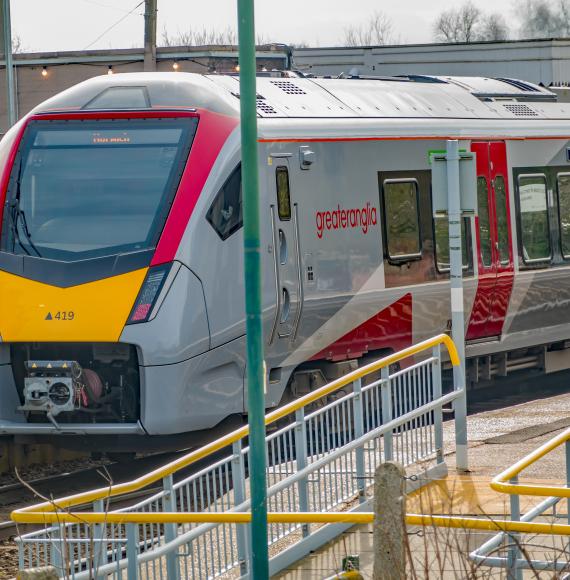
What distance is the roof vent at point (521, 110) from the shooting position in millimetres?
18155

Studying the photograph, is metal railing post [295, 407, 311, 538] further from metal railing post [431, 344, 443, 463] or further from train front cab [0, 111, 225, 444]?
train front cab [0, 111, 225, 444]

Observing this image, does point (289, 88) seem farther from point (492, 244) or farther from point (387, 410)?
Answer: point (387, 410)

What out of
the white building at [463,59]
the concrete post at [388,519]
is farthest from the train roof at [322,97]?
the white building at [463,59]

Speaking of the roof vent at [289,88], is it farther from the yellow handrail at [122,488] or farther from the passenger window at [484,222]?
the yellow handrail at [122,488]

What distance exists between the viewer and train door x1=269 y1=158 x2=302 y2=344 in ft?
45.3

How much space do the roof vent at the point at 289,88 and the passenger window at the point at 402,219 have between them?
4.43ft

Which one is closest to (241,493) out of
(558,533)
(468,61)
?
(558,533)

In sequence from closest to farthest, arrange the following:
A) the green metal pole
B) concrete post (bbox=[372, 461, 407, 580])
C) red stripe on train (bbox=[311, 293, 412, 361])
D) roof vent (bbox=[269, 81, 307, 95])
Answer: the green metal pole, concrete post (bbox=[372, 461, 407, 580]), red stripe on train (bbox=[311, 293, 412, 361]), roof vent (bbox=[269, 81, 307, 95])

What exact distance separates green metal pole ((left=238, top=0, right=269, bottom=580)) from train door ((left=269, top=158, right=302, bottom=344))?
21.9ft

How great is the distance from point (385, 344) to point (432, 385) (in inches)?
144

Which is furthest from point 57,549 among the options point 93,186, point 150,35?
point 150,35

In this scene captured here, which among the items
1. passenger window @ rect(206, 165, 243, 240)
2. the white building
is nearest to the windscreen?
passenger window @ rect(206, 165, 243, 240)

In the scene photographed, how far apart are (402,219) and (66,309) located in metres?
4.14

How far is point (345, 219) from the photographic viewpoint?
14789 millimetres
